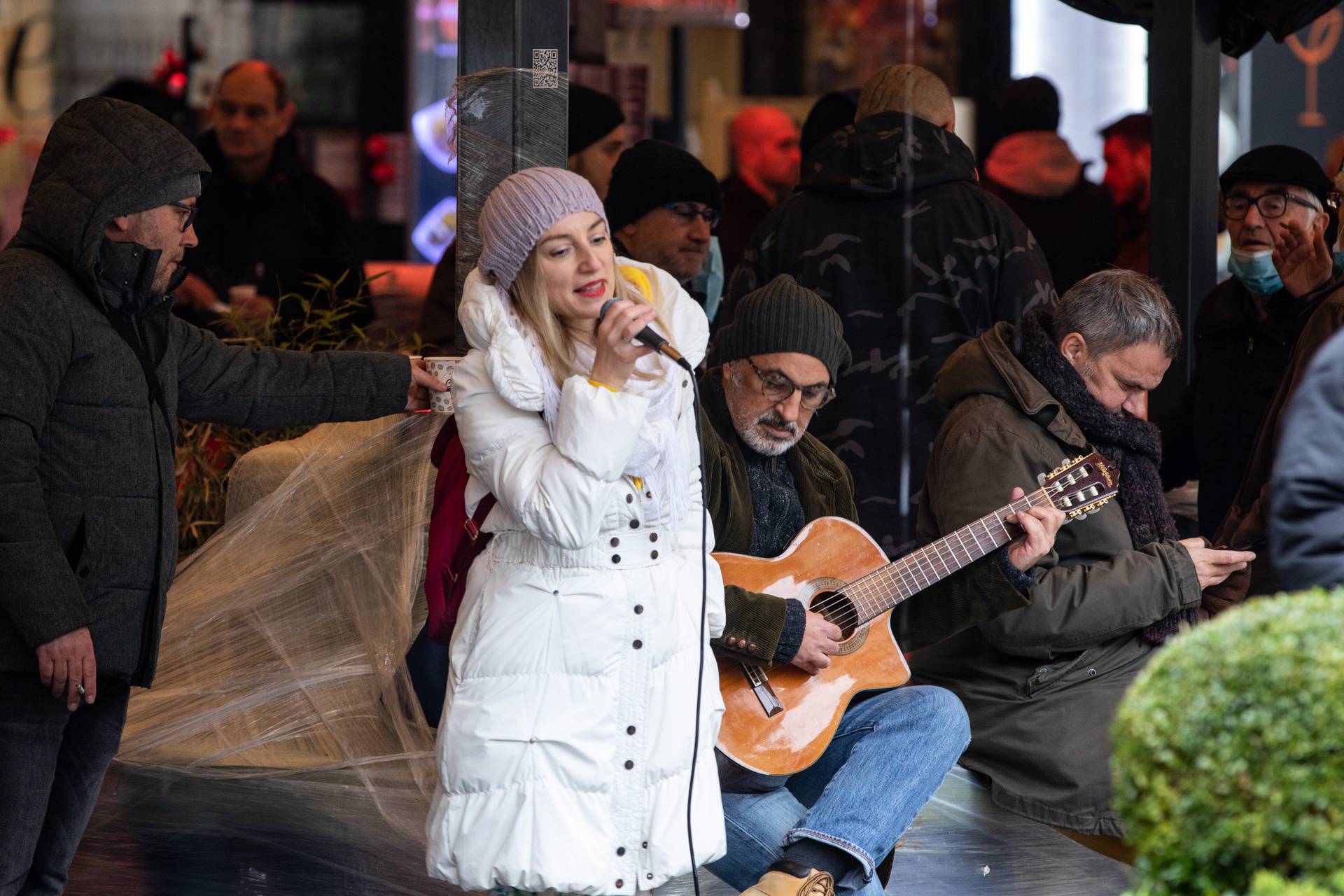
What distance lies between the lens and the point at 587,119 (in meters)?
5.29

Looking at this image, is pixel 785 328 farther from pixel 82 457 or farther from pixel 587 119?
pixel 587 119

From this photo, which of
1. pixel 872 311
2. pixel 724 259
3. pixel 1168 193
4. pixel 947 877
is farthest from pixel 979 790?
pixel 724 259

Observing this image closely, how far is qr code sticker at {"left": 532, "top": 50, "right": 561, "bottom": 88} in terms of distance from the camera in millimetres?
3689

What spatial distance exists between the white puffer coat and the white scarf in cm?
2

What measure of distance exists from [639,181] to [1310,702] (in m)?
3.30

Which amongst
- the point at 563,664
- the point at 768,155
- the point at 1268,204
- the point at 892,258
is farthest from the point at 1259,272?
the point at 768,155

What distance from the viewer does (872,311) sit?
15.5 ft

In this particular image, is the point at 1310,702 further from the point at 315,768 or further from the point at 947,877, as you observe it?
the point at 315,768

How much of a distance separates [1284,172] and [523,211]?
2.47 meters

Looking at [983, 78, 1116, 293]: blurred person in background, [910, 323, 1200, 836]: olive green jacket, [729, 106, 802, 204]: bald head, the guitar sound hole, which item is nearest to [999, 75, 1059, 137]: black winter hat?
[983, 78, 1116, 293]: blurred person in background

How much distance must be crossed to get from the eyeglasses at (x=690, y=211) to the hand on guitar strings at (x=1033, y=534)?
1.71 metres

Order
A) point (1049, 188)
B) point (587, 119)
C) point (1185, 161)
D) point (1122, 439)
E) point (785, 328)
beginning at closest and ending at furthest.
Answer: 1. point (785, 328)
2. point (1122, 439)
3. point (1185, 161)
4. point (587, 119)
5. point (1049, 188)

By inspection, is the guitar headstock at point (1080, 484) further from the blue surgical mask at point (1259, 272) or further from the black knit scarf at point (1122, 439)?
the blue surgical mask at point (1259, 272)

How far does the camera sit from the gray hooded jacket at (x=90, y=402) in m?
2.91
